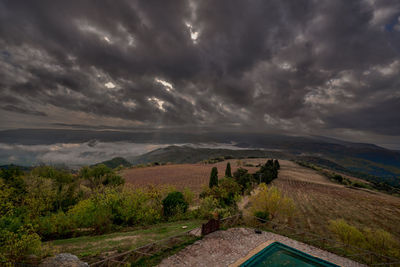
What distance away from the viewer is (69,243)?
58.2 ft

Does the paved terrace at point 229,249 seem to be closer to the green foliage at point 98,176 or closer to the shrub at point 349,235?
the shrub at point 349,235

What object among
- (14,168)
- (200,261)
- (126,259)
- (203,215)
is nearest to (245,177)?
(203,215)

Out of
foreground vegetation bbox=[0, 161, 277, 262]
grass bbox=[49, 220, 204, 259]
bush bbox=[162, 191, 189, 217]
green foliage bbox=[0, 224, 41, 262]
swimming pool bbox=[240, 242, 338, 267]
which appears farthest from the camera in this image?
bush bbox=[162, 191, 189, 217]

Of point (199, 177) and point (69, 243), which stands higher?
point (69, 243)

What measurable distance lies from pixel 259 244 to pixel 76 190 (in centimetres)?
3674

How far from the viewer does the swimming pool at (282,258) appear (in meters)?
18.3

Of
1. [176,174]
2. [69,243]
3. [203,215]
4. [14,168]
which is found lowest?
[176,174]

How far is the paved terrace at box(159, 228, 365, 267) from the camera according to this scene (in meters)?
17.4

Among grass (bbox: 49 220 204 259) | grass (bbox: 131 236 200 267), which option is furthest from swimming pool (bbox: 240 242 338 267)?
grass (bbox: 49 220 204 259)

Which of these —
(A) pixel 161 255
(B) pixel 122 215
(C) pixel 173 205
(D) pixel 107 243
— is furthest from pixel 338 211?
(D) pixel 107 243

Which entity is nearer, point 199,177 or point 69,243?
point 69,243

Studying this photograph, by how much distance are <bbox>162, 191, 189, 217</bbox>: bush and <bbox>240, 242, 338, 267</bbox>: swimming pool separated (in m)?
16.3

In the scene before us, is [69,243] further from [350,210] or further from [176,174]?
[176,174]

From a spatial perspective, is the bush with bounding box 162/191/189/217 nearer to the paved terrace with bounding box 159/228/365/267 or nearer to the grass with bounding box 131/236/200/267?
the paved terrace with bounding box 159/228/365/267
